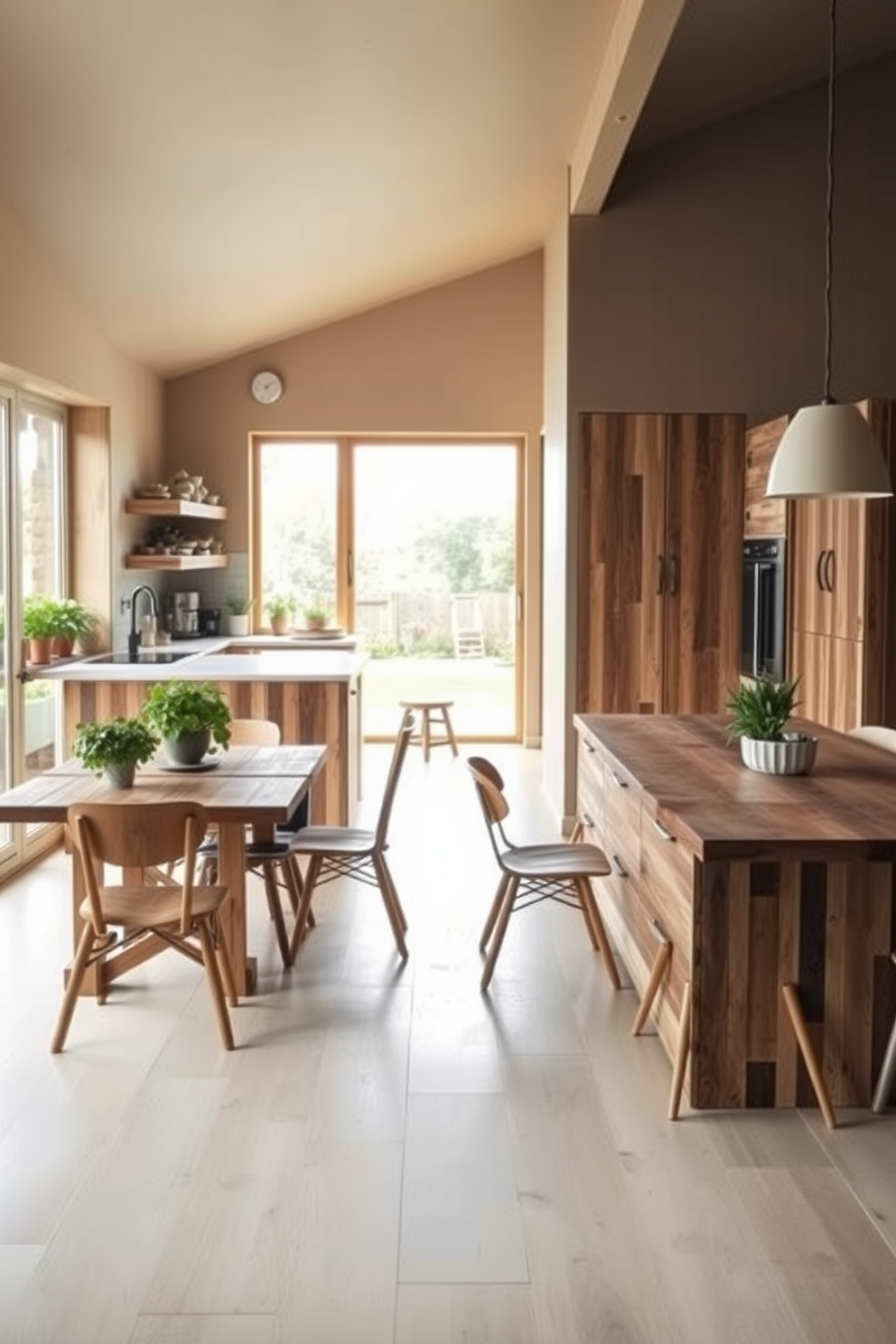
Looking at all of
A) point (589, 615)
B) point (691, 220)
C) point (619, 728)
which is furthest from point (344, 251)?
point (619, 728)

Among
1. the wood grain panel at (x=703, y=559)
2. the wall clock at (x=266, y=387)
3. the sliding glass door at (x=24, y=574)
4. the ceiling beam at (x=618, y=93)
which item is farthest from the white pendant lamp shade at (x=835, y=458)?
the wall clock at (x=266, y=387)

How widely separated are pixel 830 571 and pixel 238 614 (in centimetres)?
447

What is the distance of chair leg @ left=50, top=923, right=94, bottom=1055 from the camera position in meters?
3.42

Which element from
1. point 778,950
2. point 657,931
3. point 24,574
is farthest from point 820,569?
point 24,574

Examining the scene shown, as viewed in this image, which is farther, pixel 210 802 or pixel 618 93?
pixel 618 93

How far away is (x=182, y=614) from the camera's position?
8.07 m

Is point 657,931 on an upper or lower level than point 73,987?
upper

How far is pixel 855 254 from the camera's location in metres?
5.98

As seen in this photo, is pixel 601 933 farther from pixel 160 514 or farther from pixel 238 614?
pixel 238 614

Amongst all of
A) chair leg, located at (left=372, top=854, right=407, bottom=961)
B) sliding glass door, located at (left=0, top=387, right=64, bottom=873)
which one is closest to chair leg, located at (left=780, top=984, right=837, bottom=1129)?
chair leg, located at (left=372, top=854, right=407, bottom=961)

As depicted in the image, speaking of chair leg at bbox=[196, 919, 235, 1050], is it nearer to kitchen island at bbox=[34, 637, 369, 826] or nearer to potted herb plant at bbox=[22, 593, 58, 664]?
kitchen island at bbox=[34, 637, 369, 826]

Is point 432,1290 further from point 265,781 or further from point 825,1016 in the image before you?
point 265,781

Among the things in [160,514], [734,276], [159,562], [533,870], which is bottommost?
[533,870]

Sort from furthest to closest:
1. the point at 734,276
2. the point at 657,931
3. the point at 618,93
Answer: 1. the point at 734,276
2. the point at 618,93
3. the point at 657,931
